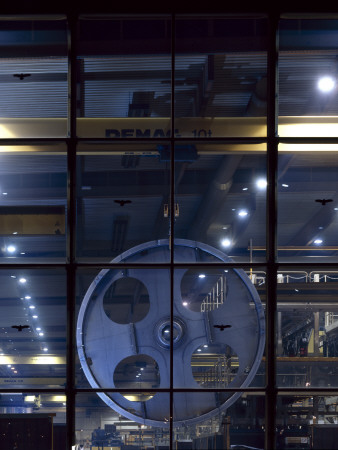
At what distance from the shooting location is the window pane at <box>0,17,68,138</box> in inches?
389

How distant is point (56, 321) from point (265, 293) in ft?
10.6

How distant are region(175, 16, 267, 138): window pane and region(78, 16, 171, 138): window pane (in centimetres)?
25

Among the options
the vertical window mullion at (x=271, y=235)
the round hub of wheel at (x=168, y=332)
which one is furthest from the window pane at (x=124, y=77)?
the round hub of wheel at (x=168, y=332)

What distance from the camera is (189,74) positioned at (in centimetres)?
983

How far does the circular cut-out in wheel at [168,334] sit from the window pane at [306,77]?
2429mm

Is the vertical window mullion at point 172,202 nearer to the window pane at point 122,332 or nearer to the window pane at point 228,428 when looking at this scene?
the window pane at point 122,332

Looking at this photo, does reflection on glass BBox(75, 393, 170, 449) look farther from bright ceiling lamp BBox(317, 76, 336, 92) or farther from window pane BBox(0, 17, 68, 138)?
bright ceiling lamp BBox(317, 76, 336, 92)

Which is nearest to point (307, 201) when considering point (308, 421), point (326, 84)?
point (326, 84)

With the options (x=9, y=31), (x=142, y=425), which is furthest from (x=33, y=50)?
(x=142, y=425)

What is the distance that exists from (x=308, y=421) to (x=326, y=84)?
17.0 feet

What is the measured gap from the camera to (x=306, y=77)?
9820 millimetres

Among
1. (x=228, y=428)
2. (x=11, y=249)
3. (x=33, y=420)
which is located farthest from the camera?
(x=11, y=249)

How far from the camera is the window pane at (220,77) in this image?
980 centimetres

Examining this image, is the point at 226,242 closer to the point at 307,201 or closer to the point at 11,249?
the point at 307,201
